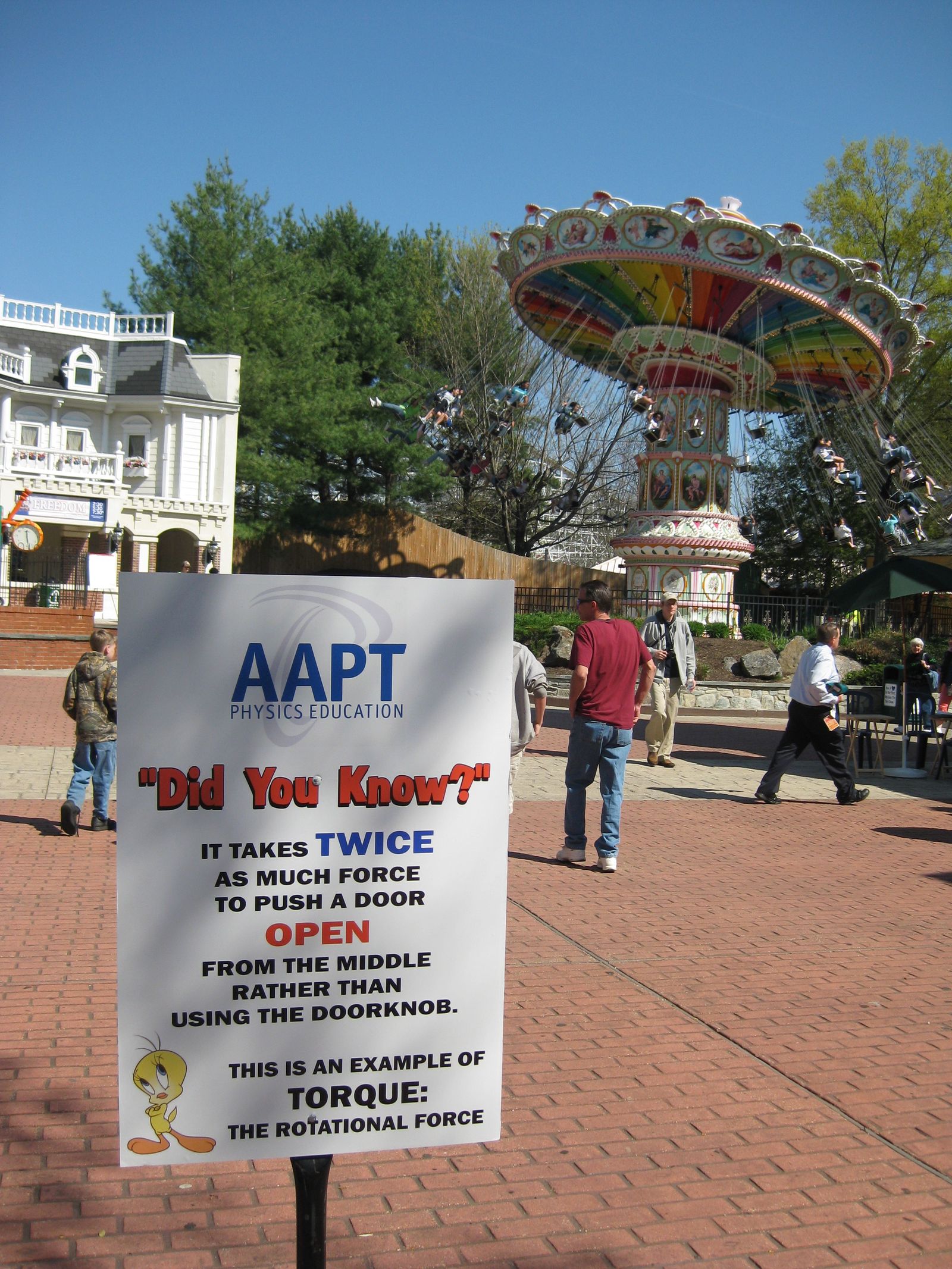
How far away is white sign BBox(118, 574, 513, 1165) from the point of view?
246 cm

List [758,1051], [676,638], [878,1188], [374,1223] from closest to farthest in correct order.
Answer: [374,1223] → [878,1188] → [758,1051] → [676,638]

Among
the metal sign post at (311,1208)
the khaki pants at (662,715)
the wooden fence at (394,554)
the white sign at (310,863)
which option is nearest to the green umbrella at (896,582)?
the khaki pants at (662,715)

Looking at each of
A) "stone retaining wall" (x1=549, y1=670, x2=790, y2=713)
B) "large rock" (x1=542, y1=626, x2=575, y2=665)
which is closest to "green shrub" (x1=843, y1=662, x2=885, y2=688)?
"stone retaining wall" (x1=549, y1=670, x2=790, y2=713)

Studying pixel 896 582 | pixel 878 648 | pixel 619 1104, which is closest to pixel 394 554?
pixel 878 648

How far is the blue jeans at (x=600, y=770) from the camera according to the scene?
8039 mm

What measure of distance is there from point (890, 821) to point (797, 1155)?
7413mm

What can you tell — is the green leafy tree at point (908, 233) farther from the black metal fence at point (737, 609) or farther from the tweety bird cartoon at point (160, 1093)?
the tweety bird cartoon at point (160, 1093)

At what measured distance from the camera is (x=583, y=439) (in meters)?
37.7

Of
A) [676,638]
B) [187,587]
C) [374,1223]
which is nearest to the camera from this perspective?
[187,587]

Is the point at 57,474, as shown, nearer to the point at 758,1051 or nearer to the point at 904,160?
the point at 904,160

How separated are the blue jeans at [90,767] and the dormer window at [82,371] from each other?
32.8 metres

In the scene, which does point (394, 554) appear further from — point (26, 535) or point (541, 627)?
point (541, 627)

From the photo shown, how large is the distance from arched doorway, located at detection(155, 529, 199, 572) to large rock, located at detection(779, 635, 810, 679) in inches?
867

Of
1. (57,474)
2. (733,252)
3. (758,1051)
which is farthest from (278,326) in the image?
(758,1051)
